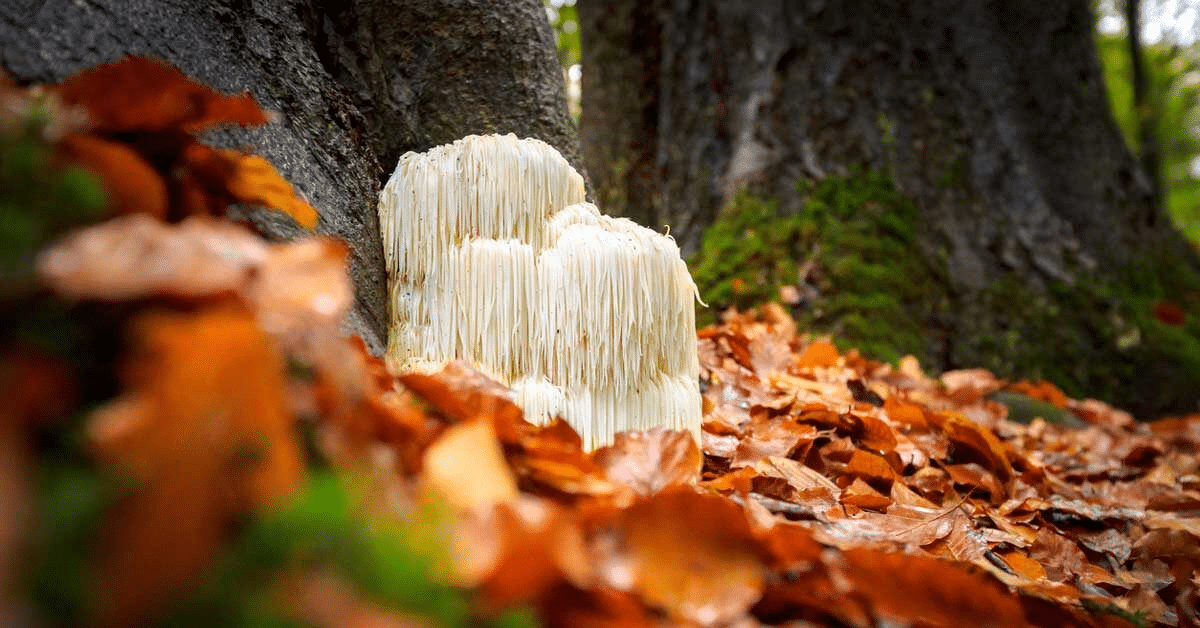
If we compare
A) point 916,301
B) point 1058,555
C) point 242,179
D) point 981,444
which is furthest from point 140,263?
point 916,301

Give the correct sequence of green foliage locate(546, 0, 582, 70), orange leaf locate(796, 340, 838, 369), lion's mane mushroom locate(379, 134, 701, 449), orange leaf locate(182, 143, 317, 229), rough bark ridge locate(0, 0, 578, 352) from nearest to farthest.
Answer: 1. orange leaf locate(182, 143, 317, 229)
2. rough bark ridge locate(0, 0, 578, 352)
3. lion's mane mushroom locate(379, 134, 701, 449)
4. orange leaf locate(796, 340, 838, 369)
5. green foliage locate(546, 0, 582, 70)

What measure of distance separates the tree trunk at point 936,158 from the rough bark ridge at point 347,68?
2182 millimetres

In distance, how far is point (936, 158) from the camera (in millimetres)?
4844

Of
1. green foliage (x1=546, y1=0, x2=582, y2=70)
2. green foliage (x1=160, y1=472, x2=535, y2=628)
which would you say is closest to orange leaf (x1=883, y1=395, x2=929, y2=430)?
green foliage (x1=160, y1=472, x2=535, y2=628)

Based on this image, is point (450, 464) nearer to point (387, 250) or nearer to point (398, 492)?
point (398, 492)

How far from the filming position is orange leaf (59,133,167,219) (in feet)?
2.84

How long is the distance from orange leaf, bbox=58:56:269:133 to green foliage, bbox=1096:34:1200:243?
18.0 m

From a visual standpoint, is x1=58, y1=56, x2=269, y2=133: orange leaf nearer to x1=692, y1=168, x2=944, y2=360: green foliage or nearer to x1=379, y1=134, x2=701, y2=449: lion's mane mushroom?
x1=379, y1=134, x2=701, y2=449: lion's mane mushroom

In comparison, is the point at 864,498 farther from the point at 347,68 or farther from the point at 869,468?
the point at 347,68

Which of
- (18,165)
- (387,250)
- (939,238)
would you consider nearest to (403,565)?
(18,165)

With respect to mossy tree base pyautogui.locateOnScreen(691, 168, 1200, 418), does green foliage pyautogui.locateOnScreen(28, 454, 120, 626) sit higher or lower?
higher

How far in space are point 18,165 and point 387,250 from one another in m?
1.11

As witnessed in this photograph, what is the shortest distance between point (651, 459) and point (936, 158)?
416 centimetres

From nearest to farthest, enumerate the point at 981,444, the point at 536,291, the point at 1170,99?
the point at 536,291 → the point at 981,444 → the point at 1170,99
